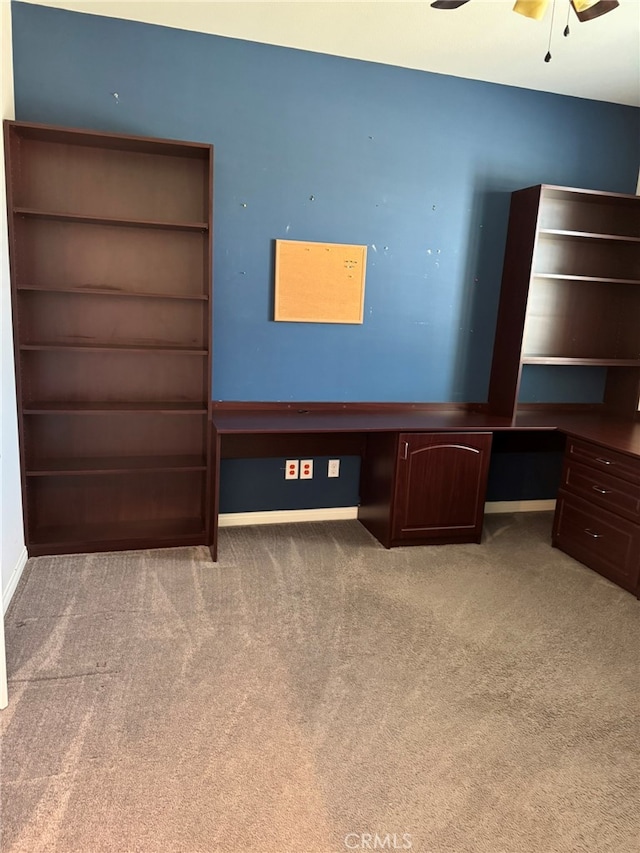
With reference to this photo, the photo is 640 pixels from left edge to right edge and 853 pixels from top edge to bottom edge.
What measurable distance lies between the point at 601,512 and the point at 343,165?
7.74ft

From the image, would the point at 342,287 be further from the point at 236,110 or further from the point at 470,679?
the point at 470,679

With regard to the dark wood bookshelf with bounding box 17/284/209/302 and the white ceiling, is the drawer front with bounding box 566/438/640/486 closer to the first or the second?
the white ceiling

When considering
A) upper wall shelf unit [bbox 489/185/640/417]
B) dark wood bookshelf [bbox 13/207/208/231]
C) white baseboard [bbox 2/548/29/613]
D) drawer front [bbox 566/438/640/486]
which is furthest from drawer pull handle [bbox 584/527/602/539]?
white baseboard [bbox 2/548/29/613]

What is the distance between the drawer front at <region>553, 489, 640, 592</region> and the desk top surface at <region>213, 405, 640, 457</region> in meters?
0.38

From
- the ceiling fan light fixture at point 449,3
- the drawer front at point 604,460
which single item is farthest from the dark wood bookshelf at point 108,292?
the drawer front at point 604,460

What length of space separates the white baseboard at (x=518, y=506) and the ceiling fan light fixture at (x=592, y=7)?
2823 millimetres

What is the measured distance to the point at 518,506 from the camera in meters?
4.07

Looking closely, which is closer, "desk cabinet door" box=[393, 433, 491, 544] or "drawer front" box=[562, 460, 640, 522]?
"drawer front" box=[562, 460, 640, 522]

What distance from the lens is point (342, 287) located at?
11.1ft

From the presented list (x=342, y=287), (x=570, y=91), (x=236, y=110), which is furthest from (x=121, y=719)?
(x=570, y=91)

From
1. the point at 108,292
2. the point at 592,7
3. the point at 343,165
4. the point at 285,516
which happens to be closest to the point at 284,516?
the point at 285,516

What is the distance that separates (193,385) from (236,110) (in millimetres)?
1470

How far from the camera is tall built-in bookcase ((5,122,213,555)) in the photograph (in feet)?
9.34

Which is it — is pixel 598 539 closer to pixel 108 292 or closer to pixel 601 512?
pixel 601 512
